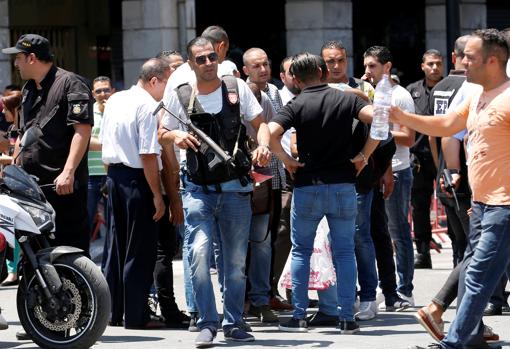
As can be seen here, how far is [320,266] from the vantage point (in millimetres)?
9680

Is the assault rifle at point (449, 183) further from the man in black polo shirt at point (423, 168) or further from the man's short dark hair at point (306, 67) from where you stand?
the man in black polo shirt at point (423, 168)

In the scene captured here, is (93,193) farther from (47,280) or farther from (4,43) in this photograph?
(47,280)

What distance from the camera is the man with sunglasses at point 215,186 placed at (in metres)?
8.73

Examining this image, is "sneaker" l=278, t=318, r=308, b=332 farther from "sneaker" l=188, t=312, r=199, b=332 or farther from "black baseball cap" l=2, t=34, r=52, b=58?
"black baseball cap" l=2, t=34, r=52, b=58

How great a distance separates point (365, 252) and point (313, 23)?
351 inches

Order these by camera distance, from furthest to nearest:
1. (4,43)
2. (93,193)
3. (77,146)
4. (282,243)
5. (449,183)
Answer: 1. (4,43)
2. (93,193)
3. (282,243)
4. (449,183)
5. (77,146)

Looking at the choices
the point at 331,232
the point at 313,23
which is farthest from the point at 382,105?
the point at 313,23

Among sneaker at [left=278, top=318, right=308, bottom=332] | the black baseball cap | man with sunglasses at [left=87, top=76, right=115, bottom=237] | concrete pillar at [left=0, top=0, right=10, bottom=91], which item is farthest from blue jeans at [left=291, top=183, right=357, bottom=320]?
concrete pillar at [left=0, top=0, right=10, bottom=91]

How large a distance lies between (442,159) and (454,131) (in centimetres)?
207

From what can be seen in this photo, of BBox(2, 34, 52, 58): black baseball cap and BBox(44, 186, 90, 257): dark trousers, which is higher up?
BBox(2, 34, 52, 58): black baseball cap

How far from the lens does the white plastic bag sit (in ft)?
31.3

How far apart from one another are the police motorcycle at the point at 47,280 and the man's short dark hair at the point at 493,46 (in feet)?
8.86

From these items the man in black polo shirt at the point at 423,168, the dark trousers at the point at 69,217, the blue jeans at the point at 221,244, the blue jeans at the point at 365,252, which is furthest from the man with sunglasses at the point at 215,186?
the man in black polo shirt at the point at 423,168

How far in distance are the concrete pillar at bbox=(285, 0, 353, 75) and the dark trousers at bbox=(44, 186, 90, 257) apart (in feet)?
30.5
